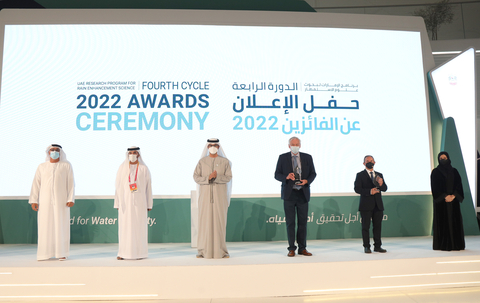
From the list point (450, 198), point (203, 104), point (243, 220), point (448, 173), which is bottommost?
point (243, 220)

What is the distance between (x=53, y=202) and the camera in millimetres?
4027

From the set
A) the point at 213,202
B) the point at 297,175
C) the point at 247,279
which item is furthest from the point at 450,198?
the point at 213,202

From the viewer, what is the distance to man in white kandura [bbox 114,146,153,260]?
3.94 m

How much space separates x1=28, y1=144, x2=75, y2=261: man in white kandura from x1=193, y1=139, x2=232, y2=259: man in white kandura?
4.79 feet

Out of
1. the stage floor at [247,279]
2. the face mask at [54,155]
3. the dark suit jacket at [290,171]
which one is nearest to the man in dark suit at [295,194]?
the dark suit jacket at [290,171]

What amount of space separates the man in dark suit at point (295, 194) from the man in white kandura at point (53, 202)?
94.3 inches

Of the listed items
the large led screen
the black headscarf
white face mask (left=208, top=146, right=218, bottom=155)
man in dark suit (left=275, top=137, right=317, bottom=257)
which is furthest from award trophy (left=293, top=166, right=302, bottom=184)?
the large led screen

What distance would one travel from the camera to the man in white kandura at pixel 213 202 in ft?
13.0

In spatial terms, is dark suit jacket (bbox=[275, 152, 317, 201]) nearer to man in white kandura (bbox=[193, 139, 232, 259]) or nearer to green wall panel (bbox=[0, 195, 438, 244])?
man in white kandura (bbox=[193, 139, 232, 259])

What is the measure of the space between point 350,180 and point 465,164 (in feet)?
6.22

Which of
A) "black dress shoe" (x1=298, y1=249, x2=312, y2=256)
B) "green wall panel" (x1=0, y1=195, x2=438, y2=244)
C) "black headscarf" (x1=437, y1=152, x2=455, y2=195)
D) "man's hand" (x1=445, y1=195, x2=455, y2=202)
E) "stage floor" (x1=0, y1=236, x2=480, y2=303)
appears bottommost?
"stage floor" (x1=0, y1=236, x2=480, y2=303)

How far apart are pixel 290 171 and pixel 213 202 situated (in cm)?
94

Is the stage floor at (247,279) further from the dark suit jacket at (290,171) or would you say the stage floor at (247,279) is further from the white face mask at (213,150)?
the white face mask at (213,150)

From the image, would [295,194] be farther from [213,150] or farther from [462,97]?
[462,97]
